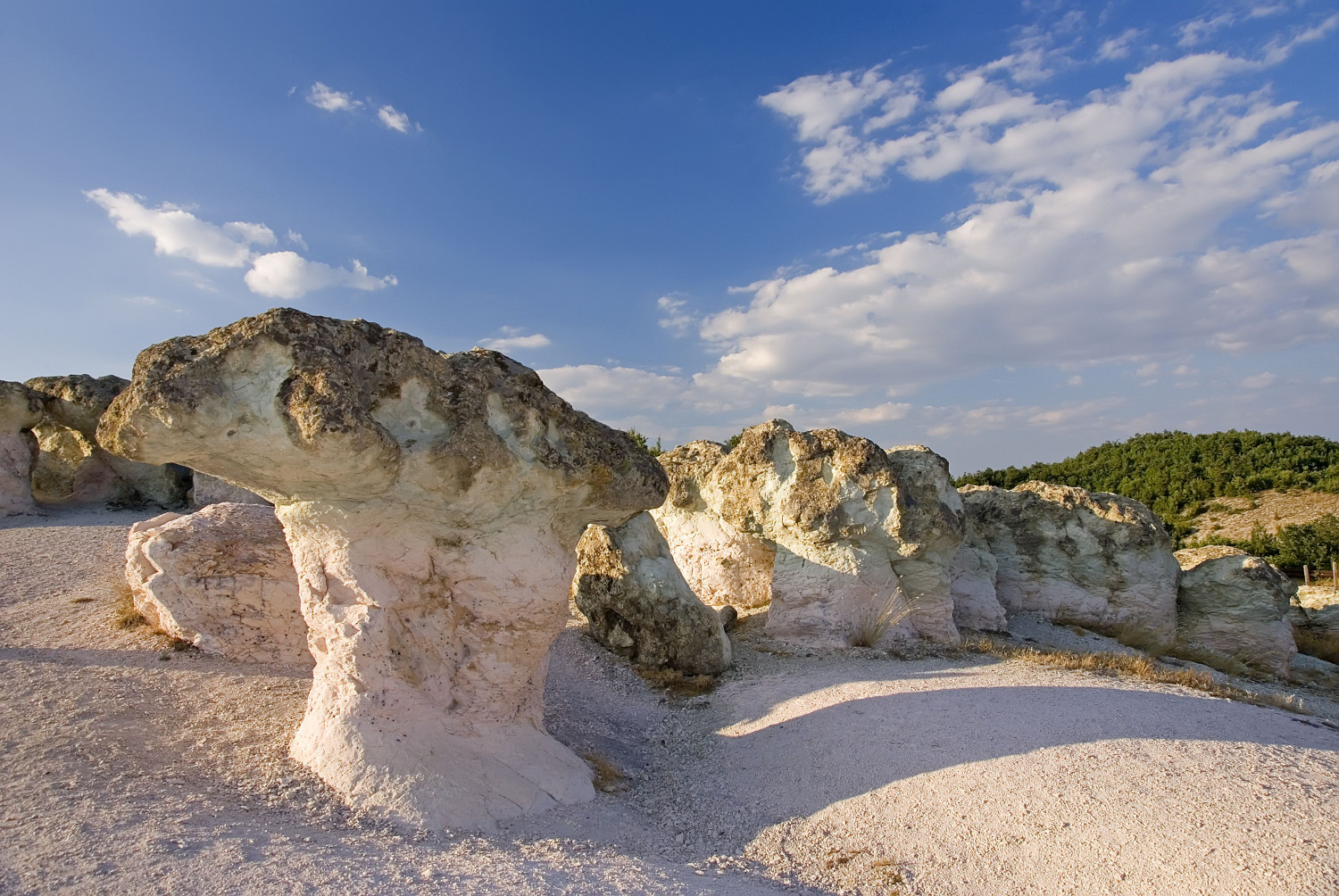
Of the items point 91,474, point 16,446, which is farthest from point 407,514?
point 91,474

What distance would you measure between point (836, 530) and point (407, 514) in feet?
17.2

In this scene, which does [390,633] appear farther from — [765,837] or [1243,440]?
[1243,440]

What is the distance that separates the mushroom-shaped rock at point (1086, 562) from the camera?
34.7 ft

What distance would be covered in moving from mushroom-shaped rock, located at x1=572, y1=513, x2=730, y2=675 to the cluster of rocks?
2 centimetres

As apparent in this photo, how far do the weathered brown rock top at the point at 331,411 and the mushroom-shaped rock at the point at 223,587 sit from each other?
2056 millimetres

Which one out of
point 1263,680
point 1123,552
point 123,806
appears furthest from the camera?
point 1123,552

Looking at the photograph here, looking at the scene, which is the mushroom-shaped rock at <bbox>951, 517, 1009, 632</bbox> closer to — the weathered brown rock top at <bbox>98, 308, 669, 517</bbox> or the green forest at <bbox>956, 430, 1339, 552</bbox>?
the weathered brown rock top at <bbox>98, 308, 669, 517</bbox>

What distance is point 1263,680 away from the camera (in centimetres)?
974

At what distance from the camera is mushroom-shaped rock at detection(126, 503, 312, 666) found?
583 centimetres

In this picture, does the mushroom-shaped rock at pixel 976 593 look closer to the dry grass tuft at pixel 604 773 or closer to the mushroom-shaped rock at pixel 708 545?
the mushroom-shaped rock at pixel 708 545

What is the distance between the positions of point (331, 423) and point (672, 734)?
3.69 m

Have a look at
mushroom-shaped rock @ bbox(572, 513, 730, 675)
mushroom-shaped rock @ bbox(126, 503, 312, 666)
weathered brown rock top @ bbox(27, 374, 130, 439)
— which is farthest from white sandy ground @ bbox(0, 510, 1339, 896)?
weathered brown rock top @ bbox(27, 374, 130, 439)

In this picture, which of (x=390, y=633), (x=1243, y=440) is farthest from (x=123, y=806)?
(x=1243, y=440)

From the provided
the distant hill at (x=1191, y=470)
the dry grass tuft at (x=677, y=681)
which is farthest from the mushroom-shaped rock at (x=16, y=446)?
the distant hill at (x=1191, y=470)
